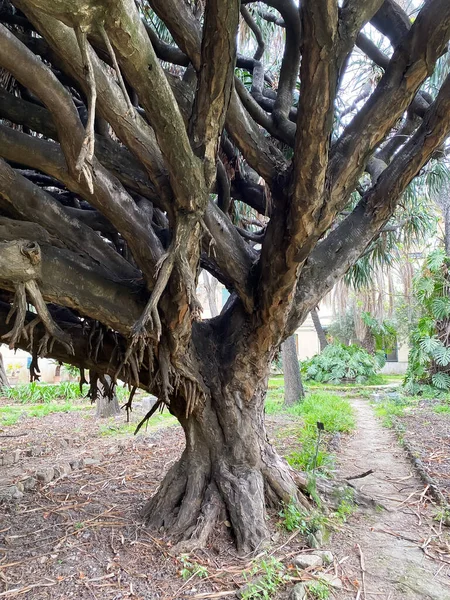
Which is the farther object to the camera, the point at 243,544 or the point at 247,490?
the point at 247,490

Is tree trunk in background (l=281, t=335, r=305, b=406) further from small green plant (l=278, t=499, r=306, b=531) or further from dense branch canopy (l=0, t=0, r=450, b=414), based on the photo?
small green plant (l=278, t=499, r=306, b=531)

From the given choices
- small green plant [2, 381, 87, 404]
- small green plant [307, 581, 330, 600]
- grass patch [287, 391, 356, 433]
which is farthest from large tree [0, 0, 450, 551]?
small green plant [2, 381, 87, 404]

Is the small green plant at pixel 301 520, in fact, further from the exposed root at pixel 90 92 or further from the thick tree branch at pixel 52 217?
the exposed root at pixel 90 92

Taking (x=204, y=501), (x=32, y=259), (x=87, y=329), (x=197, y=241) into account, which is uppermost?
(x=197, y=241)

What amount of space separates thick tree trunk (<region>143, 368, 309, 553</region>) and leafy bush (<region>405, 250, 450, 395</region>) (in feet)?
27.1

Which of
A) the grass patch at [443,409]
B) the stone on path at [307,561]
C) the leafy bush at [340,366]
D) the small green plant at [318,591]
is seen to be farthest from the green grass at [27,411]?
the leafy bush at [340,366]

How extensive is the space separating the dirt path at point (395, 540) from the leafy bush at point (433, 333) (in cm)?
624

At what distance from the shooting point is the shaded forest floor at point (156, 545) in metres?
2.48

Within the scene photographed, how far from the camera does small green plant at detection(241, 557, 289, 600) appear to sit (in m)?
2.36

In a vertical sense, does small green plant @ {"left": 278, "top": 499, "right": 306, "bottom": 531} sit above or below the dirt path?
above

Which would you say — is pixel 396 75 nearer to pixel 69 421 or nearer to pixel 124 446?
pixel 124 446

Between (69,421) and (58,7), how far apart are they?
8.13 meters

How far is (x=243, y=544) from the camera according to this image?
289 cm

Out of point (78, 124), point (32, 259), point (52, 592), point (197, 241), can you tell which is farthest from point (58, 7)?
point (52, 592)
